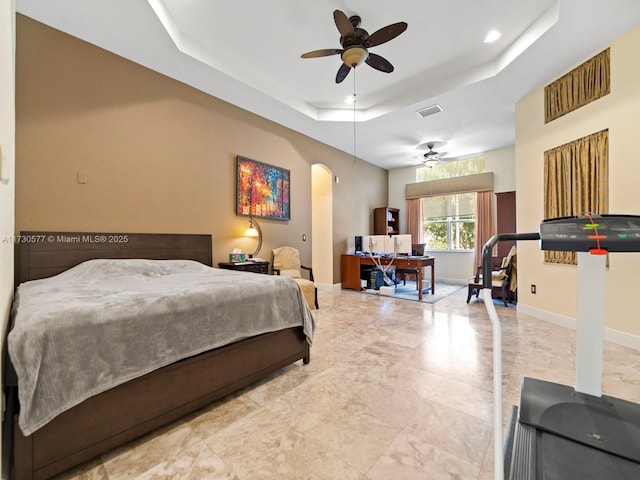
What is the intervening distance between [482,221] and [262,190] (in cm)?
512

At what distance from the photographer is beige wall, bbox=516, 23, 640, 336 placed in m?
2.80

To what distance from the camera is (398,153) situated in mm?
6516

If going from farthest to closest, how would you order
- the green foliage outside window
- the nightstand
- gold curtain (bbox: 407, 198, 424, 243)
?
gold curtain (bbox: 407, 198, 424, 243) < the green foliage outside window < the nightstand

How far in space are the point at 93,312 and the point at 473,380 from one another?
2.52 metres

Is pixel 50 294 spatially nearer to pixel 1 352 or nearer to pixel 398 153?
pixel 1 352

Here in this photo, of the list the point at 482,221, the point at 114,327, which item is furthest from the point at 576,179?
the point at 114,327

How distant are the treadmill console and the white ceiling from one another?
2.47 meters

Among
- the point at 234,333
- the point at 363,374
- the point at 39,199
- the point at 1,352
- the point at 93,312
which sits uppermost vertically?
the point at 39,199

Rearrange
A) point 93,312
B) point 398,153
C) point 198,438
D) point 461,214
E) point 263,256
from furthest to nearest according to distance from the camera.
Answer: point 461,214 < point 398,153 < point 263,256 < point 198,438 < point 93,312


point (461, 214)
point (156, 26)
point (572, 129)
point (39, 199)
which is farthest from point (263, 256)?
point (461, 214)

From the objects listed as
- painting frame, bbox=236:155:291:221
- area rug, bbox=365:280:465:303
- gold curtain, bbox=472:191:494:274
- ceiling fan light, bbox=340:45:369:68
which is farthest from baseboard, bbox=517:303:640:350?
painting frame, bbox=236:155:291:221

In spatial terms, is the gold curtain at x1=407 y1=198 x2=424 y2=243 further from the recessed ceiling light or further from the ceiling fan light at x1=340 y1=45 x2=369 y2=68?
the ceiling fan light at x1=340 y1=45 x2=369 y2=68

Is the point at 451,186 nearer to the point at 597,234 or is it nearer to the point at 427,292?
the point at 427,292

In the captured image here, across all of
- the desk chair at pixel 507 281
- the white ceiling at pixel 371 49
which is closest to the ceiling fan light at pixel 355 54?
the white ceiling at pixel 371 49
